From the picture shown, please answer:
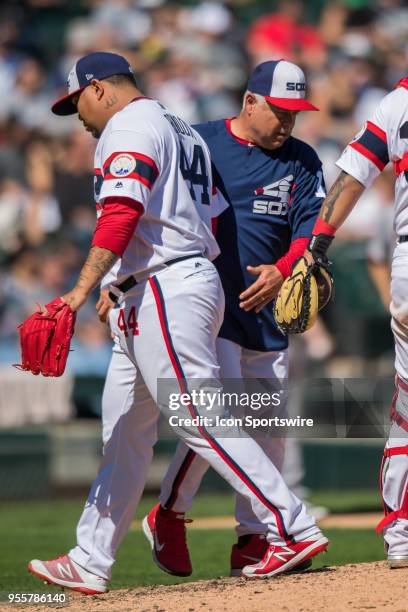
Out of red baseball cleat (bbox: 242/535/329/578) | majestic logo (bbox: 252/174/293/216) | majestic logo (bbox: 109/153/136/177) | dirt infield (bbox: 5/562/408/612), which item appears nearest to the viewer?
dirt infield (bbox: 5/562/408/612)

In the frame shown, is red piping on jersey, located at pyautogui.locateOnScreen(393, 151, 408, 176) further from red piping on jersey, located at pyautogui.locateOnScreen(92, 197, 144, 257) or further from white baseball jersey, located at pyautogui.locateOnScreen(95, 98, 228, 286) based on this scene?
red piping on jersey, located at pyautogui.locateOnScreen(92, 197, 144, 257)

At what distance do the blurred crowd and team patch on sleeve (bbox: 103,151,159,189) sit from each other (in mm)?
5872

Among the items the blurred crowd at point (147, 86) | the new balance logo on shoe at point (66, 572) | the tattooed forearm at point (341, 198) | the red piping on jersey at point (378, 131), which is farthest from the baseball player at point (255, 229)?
the blurred crowd at point (147, 86)

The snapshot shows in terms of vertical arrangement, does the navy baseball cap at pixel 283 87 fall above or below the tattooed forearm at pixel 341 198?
above

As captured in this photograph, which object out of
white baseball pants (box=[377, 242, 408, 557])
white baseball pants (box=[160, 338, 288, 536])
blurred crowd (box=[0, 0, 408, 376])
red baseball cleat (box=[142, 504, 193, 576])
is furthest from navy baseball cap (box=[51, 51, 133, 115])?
blurred crowd (box=[0, 0, 408, 376])

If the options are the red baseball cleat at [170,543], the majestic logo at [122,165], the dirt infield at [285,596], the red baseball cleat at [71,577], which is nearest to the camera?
the dirt infield at [285,596]

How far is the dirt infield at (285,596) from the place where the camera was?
3.84 m

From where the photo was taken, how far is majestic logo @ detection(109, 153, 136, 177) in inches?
167

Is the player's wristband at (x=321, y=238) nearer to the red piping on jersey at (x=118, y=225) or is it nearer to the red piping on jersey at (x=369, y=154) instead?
the red piping on jersey at (x=369, y=154)

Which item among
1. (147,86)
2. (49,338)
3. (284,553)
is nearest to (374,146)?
(49,338)

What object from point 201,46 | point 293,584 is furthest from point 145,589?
point 201,46

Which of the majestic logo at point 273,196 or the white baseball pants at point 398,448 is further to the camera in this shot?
the majestic logo at point 273,196

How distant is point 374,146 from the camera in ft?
14.4

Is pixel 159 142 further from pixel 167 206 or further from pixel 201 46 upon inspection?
pixel 201 46
